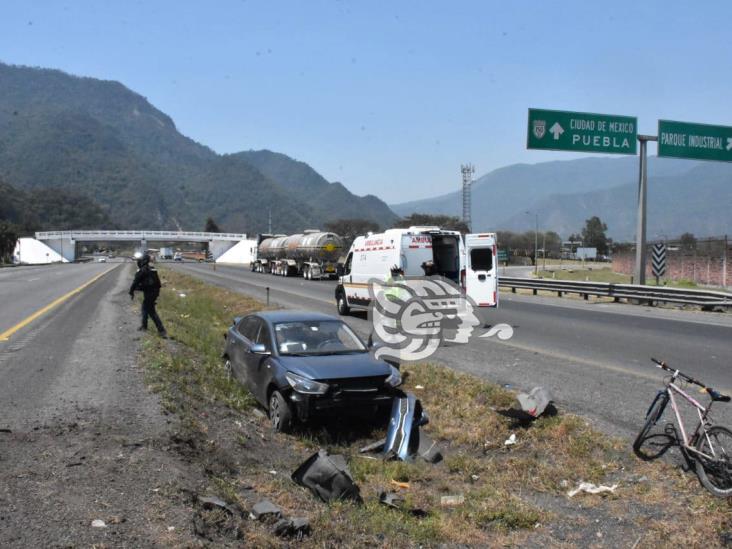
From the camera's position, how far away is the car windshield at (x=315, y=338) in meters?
8.62

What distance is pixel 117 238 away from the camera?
125 m

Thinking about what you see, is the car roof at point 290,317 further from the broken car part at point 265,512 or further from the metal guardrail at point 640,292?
the metal guardrail at point 640,292

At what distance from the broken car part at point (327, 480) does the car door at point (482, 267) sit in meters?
13.2

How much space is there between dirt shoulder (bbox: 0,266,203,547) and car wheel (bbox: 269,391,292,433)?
1289 mm

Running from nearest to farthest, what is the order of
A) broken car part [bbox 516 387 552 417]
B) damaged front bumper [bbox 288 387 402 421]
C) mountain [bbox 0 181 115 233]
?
damaged front bumper [bbox 288 387 402 421] → broken car part [bbox 516 387 552 417] → mountain [bbox 0 181 115 233]

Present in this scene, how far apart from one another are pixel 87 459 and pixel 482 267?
14.8 metres

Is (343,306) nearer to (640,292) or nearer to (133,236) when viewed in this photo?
(640,292)

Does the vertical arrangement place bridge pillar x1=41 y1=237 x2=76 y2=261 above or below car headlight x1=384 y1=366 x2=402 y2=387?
above

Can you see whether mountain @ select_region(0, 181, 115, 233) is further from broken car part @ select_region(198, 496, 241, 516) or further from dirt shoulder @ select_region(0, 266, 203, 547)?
broken car part @ select_region(198, 496, 241, 516)

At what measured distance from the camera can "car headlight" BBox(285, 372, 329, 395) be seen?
7504 mm

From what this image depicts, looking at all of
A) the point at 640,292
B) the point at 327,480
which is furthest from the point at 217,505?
the point at 640,292

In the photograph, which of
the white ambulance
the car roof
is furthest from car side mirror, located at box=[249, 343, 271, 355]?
the white ambulance

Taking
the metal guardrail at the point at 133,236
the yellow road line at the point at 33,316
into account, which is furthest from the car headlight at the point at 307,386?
the metal guardrail at the point at 133,236

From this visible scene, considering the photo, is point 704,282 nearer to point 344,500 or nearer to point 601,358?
point 601,358
